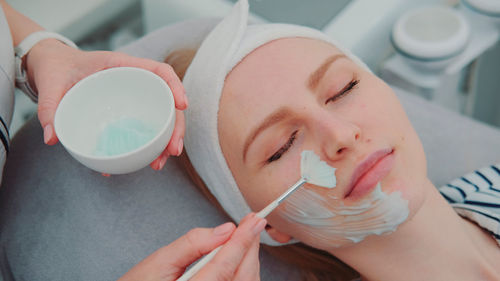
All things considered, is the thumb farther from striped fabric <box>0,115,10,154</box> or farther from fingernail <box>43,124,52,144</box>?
striped fabric <box>0,115,10,154</box>

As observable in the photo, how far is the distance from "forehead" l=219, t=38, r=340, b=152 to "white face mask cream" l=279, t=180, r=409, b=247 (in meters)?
0.18

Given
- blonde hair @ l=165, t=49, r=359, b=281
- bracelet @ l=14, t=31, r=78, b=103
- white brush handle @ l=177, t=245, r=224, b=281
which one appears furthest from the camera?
blonde hair @ l=165, t=49, r=359, b=281

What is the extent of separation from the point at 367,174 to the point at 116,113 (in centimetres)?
54

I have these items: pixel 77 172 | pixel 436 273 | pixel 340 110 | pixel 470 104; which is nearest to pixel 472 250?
pixel 436 273

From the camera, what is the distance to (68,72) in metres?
0.93

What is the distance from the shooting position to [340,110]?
894 mm

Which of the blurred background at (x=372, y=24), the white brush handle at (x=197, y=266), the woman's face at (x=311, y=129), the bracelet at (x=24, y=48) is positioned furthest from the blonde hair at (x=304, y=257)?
the blurred background at (x=372, y=24)

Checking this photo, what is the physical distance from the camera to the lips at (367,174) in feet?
2.68

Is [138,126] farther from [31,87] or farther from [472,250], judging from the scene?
[472,250]

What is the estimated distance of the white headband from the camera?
0.96m

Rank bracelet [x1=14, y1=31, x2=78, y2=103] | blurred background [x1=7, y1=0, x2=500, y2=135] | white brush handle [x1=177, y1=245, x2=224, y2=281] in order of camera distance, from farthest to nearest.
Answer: blurred background [x1=7, y1=0, x2=500, y2=135] < bracelet [x1=14, y1=31, x2=78, y2=103] < white brush handle [x1=177, y1=245, x2=224, y2=281]

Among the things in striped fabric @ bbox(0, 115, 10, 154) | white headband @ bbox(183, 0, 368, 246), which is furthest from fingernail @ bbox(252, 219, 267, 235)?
striped fabric @ bbox(0, 115, 10, 154)

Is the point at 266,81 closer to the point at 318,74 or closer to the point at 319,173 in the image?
the point at 318,74

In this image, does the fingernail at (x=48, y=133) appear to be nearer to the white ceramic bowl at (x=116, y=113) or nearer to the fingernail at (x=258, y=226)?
the white ceramic bowl at (x=116, y=113)
